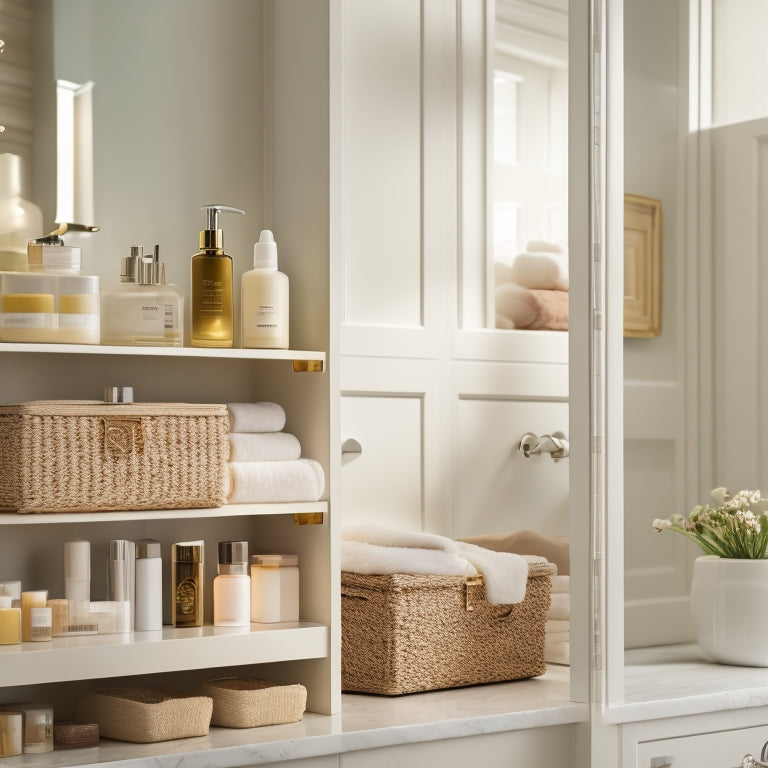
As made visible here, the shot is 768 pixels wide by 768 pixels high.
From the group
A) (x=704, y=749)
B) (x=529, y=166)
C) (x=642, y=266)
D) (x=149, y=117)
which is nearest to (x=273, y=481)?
(x=149, y=117)

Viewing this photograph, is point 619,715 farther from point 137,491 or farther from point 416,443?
point 137,491

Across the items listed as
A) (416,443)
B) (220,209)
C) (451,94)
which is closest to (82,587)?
(220,209)

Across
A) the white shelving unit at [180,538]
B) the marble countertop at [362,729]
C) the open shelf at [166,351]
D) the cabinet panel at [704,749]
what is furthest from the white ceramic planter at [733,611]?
the open shelf at [166,351]

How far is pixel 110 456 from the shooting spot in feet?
4.54

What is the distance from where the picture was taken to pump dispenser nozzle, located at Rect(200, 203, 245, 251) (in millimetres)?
1486

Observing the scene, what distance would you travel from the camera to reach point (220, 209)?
1.51 metres

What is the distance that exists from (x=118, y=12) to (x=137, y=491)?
0.65 m

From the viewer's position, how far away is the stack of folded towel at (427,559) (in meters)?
1.64

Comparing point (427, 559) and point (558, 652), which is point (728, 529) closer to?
point (558, 652)

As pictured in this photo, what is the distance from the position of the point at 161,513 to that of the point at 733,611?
0.91m

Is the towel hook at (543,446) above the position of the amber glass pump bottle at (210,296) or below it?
below

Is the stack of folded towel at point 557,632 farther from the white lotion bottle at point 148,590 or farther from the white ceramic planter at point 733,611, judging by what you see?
the white lotion bottle at point 148,590

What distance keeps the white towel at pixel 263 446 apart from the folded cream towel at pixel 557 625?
617mm

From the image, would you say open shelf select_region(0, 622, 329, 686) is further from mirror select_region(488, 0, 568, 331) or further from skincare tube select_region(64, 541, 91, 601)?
mirror select_region(488, 0, 568, 331)
